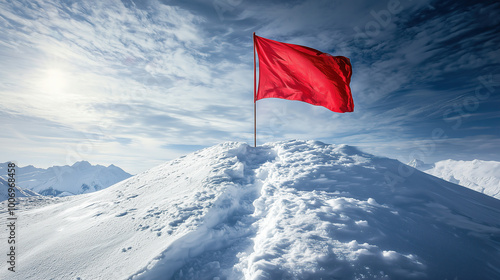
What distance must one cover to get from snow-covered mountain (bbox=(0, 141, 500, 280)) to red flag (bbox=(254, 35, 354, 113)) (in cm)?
307

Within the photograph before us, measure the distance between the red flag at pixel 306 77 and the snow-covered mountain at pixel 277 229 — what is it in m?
3.07

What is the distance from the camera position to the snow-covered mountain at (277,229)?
4.05m

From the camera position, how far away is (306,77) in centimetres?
935

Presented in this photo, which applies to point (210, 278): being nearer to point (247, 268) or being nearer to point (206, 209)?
point (247, 268)

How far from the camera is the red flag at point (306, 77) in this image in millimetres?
9328

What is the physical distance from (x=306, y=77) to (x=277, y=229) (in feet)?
23.9

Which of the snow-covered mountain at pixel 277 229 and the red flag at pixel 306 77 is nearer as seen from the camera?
the snow-covered mountain at pixel 277 229

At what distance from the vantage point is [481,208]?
644 cm

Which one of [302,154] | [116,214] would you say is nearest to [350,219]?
[302,154]

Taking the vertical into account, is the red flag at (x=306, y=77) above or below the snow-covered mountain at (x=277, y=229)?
above

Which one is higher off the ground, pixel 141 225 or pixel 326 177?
pixel 326 177

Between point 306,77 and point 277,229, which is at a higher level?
point 306,77

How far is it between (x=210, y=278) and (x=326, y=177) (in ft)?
17.7

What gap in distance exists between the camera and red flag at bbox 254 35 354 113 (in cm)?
933
